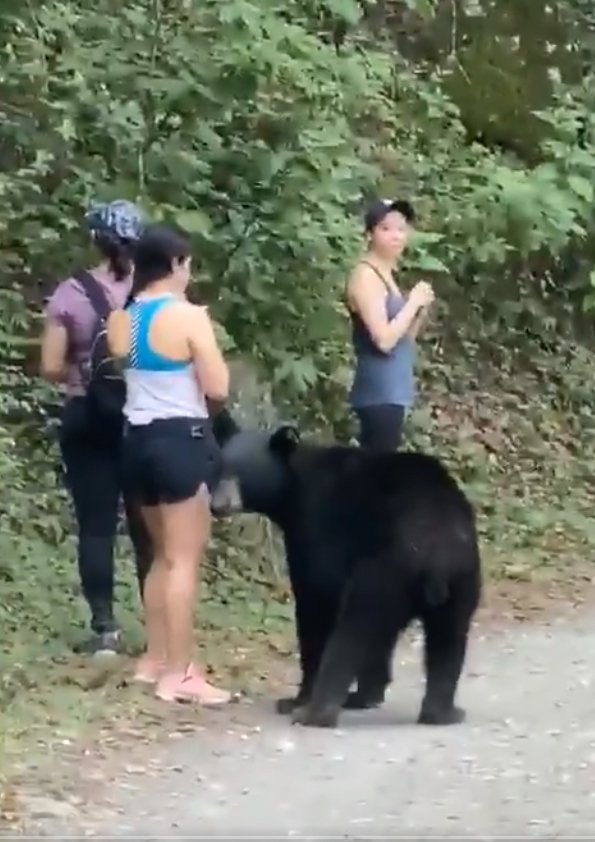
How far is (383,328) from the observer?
29.9 feet

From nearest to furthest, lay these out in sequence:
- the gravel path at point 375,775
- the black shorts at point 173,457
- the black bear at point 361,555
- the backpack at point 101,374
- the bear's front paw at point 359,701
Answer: the gravel path at point 375,775
the black bear at point 361,555
the black shorts at point 173,457
the bear's front paw at point 359,701
the backpack at point 101,374

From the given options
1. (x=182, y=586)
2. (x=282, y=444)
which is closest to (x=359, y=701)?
(x=182, y=586)

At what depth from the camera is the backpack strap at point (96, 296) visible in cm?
875

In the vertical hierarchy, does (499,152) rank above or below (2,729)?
above

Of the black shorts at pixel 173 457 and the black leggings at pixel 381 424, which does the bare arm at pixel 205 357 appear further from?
the black leggings at pixel 381 424

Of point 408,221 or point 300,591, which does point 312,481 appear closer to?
point 300,591

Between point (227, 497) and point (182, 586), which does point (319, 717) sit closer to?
point (182, 586)

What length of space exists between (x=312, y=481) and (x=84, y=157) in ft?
12.9

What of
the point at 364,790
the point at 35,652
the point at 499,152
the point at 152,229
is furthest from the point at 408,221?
the point at 499,152

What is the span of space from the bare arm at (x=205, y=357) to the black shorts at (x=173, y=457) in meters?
0.19

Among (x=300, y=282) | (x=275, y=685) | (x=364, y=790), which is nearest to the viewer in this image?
(x=364, y=790)

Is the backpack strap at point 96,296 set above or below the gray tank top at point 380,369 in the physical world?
above

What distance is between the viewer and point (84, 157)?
1128cm

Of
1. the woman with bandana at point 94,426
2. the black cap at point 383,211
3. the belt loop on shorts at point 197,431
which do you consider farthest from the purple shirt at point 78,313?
the black cap at point 383,211
